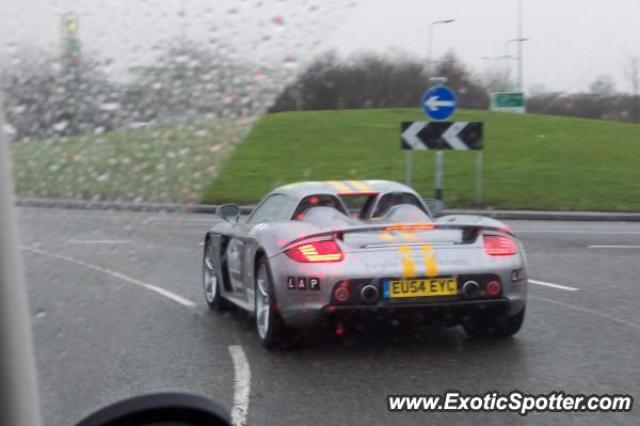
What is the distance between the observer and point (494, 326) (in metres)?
6.85

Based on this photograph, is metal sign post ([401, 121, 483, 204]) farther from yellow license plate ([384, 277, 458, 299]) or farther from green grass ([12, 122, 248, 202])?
green grass ([12, 122, 248, 202])

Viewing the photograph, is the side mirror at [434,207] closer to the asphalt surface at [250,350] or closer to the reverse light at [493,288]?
the asphalt surface at [250,350]

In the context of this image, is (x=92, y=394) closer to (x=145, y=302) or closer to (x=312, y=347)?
(x=312, y=347)

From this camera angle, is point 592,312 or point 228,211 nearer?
point 228,211

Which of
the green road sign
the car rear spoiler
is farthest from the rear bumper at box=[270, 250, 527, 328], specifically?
the green road sign

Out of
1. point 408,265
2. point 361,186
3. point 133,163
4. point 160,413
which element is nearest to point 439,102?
point 361,186

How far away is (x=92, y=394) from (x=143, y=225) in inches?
120

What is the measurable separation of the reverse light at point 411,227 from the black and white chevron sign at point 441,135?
12.2 m

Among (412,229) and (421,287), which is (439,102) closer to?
(412,229)

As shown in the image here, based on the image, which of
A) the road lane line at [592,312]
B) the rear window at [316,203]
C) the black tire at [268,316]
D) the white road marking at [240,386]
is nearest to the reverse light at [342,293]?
the black tire at [268,316]

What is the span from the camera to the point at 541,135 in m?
36.9

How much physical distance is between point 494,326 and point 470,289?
0.68 metres

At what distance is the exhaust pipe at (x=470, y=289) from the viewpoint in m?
6.29

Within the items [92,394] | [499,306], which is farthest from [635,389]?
[92,394]
